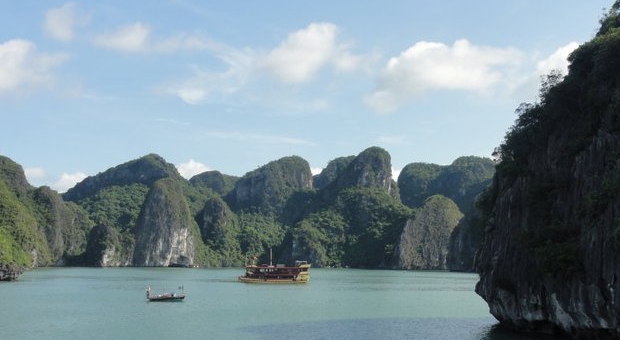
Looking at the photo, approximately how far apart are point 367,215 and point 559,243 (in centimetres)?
11972

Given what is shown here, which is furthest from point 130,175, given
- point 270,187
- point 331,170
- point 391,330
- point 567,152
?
point 567,152

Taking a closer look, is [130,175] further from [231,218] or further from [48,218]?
[48,218]

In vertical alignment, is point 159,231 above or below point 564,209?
above

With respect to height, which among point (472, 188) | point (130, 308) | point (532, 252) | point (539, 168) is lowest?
point (130, 308)

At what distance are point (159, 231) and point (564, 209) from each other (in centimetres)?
10990

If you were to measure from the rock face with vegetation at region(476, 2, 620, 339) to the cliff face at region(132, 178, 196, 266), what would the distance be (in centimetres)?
10275

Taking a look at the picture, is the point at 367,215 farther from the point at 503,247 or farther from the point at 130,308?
the point at 503,247

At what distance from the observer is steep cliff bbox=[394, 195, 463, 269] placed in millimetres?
122312

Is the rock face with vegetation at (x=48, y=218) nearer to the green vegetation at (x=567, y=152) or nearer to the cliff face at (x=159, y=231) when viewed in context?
the cliff face at (x=159, y=231)

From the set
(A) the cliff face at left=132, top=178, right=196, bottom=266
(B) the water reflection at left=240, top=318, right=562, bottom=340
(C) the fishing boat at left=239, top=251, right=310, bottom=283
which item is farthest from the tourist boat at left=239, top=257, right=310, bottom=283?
(A) the cliff face at left=132, top=178, right=196, bottom=266

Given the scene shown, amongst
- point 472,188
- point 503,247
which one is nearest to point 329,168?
point 472,188

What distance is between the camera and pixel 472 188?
16012cm

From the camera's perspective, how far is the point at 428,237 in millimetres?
124812

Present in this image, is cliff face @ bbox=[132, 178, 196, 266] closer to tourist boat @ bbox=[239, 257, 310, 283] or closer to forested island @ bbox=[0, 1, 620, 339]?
forested island @ bbox=[0, 1, 620, 339]
